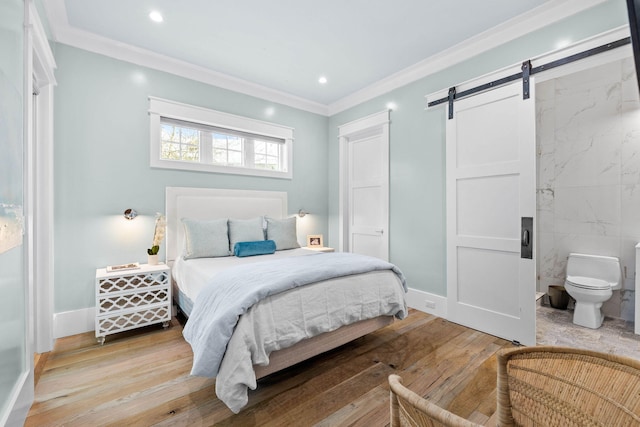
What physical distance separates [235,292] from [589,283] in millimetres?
3491

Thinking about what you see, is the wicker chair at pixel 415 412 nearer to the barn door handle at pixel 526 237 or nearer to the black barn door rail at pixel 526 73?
the barn door handle at pixel 526 237

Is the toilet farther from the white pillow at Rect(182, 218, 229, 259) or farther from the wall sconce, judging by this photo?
the wall sconce

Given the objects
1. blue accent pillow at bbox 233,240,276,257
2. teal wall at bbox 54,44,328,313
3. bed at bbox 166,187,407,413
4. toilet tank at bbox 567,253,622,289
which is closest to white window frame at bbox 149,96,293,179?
teal wall at bbox 54,44,328,313

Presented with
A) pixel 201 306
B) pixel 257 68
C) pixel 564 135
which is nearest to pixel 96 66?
pixel 257 68

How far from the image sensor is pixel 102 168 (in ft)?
9.48

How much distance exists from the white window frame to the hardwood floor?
6.00ft

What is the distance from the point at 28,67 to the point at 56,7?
1.11 metres

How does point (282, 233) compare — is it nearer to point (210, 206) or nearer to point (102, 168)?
point (210, 206)

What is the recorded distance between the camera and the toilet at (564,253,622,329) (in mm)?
2883

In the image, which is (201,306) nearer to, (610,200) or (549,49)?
(549,49)

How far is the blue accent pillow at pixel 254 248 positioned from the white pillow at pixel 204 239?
143 millimetres

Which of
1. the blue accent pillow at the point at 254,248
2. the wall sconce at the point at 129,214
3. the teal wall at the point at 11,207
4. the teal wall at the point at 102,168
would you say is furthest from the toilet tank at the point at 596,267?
the wall sconce at the point at 129,214

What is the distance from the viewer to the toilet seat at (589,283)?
287cm

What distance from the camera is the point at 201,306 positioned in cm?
198
